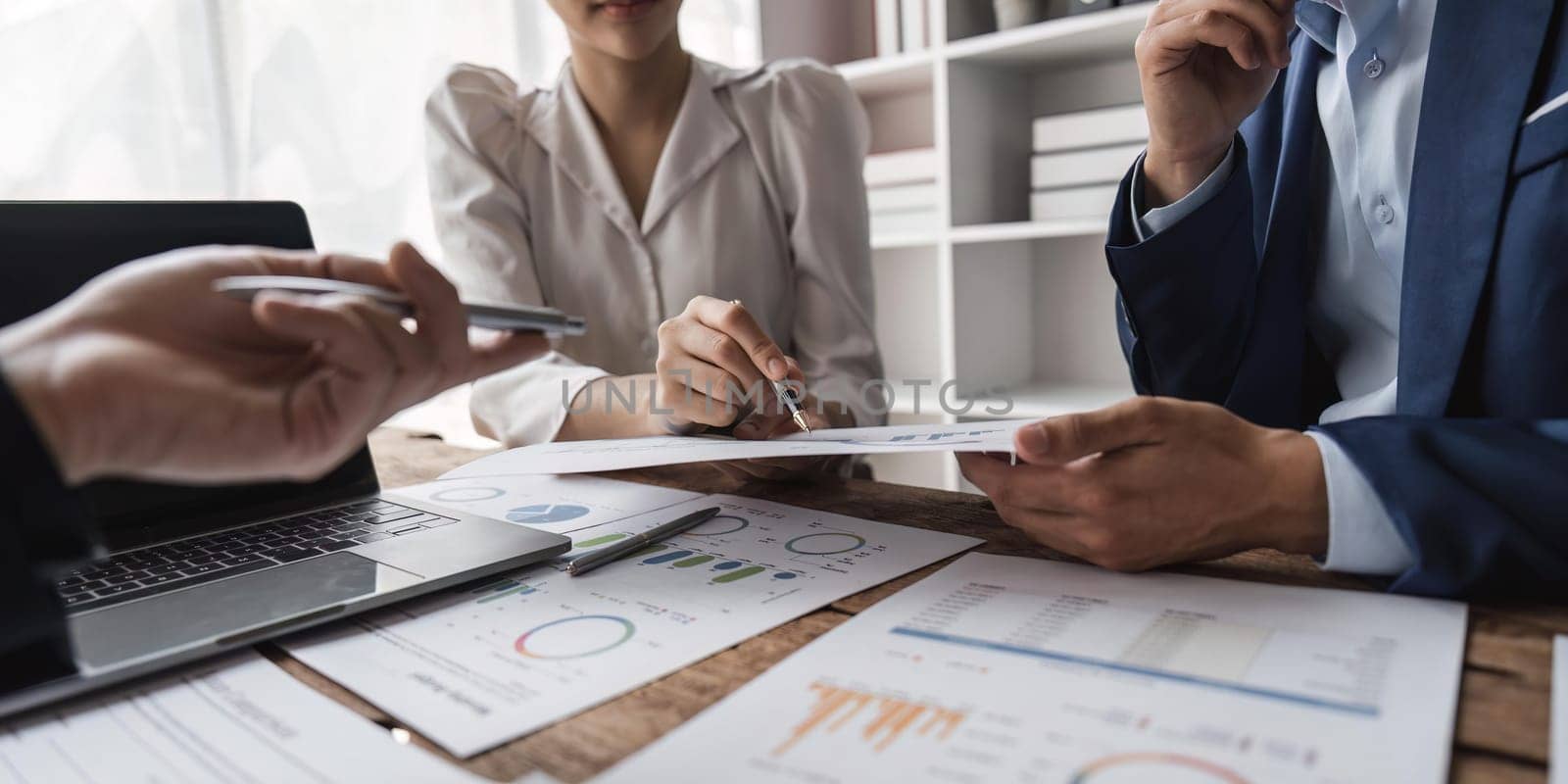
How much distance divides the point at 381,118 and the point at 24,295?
1.23 metres

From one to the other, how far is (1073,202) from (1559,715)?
5.30ft

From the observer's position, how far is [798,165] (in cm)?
148

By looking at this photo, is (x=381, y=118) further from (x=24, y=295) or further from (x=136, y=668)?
(x=136, y=668)

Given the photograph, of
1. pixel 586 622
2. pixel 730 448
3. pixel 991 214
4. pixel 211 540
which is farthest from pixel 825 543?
pixel 991 214

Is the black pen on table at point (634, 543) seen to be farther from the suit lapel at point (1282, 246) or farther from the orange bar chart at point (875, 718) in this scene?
the suit lapel at point (1282, 246)

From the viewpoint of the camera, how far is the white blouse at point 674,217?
139cm

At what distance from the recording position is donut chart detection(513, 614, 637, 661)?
1.73 feet

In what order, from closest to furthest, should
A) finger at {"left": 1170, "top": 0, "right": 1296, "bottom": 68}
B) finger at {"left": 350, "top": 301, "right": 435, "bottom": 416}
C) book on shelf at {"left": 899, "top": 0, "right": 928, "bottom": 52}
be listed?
1. finger at {"left": 350, "top": 301, "right": 435, "bottom": 416}
2. finger at {"left": 1170, "top": 0, "right": 1296, "bottom": 68}
3. book on shelf at {"left": 899, "top": 0, "right": 928, "bottom": 52}

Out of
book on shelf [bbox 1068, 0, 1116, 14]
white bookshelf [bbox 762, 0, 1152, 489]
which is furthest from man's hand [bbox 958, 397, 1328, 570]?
book on shelf [bbox 1068, 0, 1116, 14]

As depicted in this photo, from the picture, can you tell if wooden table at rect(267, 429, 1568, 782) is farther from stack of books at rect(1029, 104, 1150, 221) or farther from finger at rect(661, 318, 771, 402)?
stack of books at rect(1029, 104, 1150, 221)

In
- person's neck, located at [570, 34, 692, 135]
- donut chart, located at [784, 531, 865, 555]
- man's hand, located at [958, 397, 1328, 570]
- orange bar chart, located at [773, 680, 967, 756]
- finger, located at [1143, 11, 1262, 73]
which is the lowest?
donut chart, located at [784, 531, 865, 555]

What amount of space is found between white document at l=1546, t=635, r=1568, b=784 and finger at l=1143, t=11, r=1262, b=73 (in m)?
0.55

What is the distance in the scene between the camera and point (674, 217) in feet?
4.80

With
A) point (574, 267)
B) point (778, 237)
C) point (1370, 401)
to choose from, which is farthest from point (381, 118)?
point (1370, 401)
